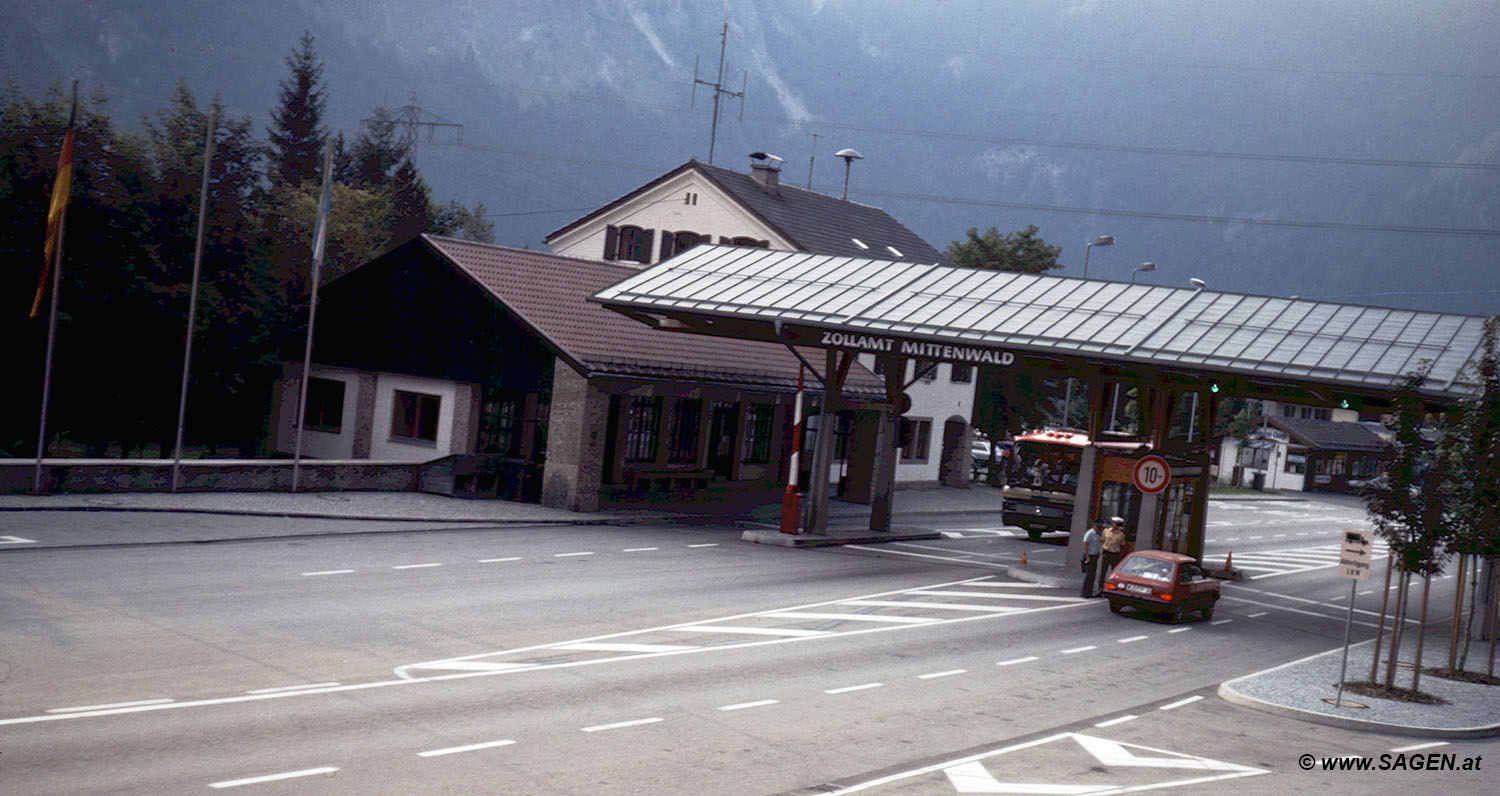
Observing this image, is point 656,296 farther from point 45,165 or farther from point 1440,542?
point 1440,542

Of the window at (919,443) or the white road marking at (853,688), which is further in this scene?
Answer: the window at (919,443)

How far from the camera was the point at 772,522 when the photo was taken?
37719mm

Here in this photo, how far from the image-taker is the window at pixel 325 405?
40.3 m

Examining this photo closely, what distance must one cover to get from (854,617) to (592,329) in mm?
16752

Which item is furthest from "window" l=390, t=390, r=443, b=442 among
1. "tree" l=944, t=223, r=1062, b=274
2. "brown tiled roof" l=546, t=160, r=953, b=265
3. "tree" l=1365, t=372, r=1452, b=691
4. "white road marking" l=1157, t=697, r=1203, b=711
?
"tree" l=944, t=223, r=1062, b=274

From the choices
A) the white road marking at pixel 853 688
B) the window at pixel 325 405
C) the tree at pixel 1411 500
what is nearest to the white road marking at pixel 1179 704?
the tree at pixel 1411 500

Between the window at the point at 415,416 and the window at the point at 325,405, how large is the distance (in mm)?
2202

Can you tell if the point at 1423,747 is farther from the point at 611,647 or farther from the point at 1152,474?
the point at 1152,474

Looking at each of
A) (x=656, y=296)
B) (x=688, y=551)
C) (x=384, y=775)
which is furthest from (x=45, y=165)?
(x=384, y=775)

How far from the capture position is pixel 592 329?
37.2 meters

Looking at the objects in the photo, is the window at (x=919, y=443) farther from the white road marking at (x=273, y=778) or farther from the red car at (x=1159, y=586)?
the white road marking at (x=273, y=778)

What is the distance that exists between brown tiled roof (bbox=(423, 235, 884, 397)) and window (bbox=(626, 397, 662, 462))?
1080 millimetres

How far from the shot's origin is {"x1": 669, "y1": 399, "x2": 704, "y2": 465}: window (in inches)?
1518

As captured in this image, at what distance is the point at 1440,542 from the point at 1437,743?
4.13m
